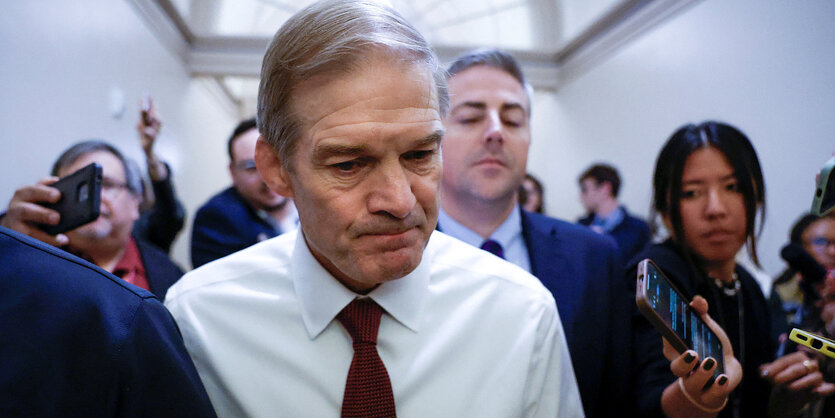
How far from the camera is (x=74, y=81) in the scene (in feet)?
10.8

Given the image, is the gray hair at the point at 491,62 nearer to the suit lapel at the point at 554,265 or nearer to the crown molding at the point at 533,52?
the suit lapel at the point at 554,265

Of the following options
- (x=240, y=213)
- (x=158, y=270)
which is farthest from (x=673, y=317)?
(x=240, y=213)

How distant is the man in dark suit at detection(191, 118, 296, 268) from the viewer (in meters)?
2.56

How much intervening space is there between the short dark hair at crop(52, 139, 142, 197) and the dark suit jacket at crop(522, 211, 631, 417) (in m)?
1.69

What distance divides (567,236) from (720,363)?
684 millimetres

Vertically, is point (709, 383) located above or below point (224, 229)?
below

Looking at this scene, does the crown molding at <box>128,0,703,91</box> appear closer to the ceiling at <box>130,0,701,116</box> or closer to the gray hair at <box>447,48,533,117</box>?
the ceiling at <box>130,0,701,116</box>

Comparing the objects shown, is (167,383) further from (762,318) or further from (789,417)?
(762,318)

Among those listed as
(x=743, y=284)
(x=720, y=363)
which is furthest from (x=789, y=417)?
(x=743, y=284)

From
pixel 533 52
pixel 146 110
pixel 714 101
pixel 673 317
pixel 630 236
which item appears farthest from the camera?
pixel 533 52

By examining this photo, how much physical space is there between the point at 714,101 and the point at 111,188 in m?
3.39

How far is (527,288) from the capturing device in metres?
1.35

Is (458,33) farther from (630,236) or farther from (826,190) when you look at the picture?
(826,190)

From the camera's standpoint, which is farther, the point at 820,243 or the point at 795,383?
the point at 820,243
